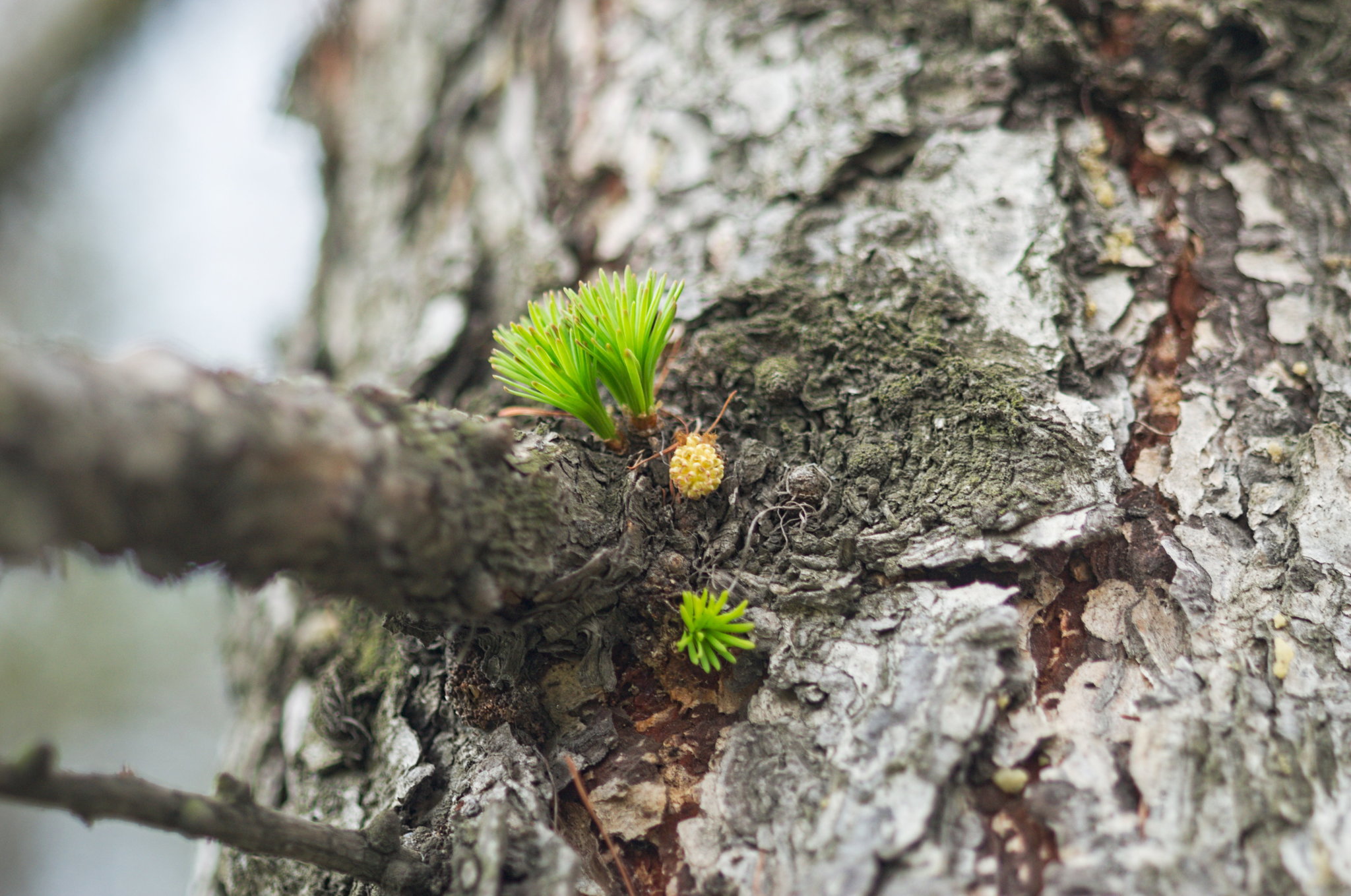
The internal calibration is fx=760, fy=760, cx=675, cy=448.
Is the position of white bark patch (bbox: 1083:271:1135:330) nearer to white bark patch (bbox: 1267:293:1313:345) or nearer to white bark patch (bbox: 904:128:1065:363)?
white bark patch (bbox: 904:128:1065:363)

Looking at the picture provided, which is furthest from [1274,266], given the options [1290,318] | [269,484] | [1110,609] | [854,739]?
[269,484]

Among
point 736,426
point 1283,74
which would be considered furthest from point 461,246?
point 1283,74

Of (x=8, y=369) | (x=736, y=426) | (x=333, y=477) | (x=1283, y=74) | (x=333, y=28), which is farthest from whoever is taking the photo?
(x=333, y=28)

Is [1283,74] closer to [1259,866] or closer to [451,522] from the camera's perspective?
[1259,866]

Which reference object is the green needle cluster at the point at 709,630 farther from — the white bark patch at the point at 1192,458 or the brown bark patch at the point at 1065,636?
the white bark patch at the point at 1192,458

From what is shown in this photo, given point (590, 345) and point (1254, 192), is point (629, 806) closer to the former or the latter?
point (590, 345)

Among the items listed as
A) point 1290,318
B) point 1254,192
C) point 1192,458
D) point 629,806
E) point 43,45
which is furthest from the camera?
point 43,45
